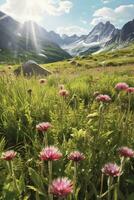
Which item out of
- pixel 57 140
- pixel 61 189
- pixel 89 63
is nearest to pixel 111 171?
pixel 61 189

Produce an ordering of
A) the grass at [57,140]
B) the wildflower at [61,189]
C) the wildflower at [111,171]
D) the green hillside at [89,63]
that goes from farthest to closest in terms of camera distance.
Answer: the green hillside at [89,63] < the grass at [57,140] < the wildflower at [111,171] < the wildflower at [61,189]

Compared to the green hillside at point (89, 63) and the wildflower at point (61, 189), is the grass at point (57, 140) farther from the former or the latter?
the green hillside at point (89, 63)

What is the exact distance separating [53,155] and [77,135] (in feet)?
4.75

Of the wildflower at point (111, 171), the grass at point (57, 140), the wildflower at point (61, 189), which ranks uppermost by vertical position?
the wildflower at point (61, 189)

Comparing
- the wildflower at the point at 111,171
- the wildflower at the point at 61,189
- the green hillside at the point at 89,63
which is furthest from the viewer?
the green hillside at the point at 89,63

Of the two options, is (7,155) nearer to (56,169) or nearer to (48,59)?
Result: (56,169)

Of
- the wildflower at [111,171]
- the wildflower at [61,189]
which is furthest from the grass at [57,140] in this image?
the wildflower at [61,189]

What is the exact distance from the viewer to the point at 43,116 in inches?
209

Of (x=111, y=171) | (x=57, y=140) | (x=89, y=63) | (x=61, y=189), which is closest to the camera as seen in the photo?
(x=61, y=189)

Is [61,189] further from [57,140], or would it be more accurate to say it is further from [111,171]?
[57,140]

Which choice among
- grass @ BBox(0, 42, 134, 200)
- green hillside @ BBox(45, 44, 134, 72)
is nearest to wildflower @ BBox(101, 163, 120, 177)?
grass @ BBox(0, 42, 134, 200)

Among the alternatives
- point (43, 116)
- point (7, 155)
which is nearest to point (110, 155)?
point (7, 155)

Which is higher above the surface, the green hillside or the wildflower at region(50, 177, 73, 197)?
the wildflower at region(50, 177, 73, 197)

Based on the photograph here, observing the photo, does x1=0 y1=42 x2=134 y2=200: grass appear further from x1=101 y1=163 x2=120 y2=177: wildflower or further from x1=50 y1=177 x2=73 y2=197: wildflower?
x1=50 y1=177 x2=73 y2=197: wildflower
